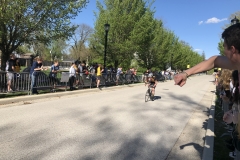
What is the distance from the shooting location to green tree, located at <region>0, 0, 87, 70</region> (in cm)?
1101

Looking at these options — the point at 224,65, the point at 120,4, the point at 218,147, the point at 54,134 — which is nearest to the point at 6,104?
the point at 54,134

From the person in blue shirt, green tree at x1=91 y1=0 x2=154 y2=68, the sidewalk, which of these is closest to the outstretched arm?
the sidewalk

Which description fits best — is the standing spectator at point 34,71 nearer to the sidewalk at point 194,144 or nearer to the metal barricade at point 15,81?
the metal barricade at point 15,81

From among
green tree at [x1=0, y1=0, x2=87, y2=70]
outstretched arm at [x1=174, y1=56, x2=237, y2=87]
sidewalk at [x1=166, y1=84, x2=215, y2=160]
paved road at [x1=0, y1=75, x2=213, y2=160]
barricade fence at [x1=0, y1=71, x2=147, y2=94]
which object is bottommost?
sidewalk at [x1=166, y1=84, x2=215, y2=160]

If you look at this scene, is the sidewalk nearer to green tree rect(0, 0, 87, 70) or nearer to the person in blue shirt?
the person in blue shirt

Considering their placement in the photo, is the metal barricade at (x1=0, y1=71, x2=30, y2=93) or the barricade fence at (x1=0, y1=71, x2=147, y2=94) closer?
the metal barricade at (x1=0, y1=71, x2=30, y2=93)

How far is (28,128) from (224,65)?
16.0 feet

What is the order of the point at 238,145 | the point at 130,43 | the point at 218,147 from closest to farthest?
the point at 238,145
the point at 218,147
the point at 130,43

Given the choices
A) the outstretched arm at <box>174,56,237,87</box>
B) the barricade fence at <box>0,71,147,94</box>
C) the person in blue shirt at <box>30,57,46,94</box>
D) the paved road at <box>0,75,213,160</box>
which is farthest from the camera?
the person in blue shirt at <box>30,57,46,94</box>

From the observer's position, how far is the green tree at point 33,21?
11.0 meters

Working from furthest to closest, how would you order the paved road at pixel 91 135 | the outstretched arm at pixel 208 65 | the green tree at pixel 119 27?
1. the green tree at pixel 119 27
2. the paved road at pixel 91 135
3. the outstretched arm at pixel 208 65

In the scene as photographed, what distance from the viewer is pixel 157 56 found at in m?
34.2

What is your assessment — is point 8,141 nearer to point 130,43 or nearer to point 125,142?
point 125,142

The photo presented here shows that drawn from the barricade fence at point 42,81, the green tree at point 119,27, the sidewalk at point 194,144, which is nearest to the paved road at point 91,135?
the sidewalk at point 194,144
